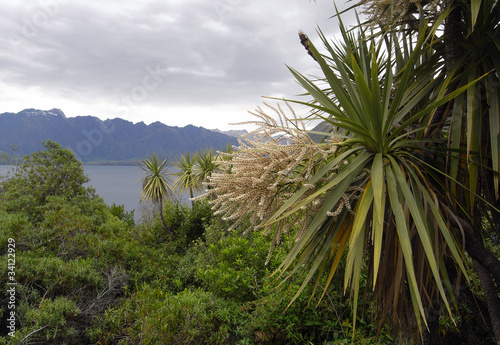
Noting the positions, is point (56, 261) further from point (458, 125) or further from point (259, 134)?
point (458, 125)

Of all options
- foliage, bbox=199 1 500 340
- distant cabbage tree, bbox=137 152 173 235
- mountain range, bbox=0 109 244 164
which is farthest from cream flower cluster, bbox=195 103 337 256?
mountain range, bbox=0 109 244 164

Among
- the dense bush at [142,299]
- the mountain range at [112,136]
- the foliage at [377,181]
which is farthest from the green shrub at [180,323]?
the mountain range at [112,136]

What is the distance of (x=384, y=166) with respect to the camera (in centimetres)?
159

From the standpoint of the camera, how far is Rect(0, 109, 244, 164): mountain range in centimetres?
12638

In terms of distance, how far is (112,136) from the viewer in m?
153

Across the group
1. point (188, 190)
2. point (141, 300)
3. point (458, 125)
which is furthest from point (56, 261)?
point (188, 190)

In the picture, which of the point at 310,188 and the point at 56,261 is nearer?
the point at 310,188

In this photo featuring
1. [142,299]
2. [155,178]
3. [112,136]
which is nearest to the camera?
[142,299]

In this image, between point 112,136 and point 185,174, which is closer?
point 185,174

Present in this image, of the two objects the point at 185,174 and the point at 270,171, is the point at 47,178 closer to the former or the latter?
the point at 185,174

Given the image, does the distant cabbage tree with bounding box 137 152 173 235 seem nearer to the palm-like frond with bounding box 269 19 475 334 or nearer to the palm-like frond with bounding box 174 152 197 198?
the palm-like frond with bounding box 174 152 197 198

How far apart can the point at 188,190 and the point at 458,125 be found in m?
13.0

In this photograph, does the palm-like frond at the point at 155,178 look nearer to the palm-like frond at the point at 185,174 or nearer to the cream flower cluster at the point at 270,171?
the palm-like frond at the point at 185,174

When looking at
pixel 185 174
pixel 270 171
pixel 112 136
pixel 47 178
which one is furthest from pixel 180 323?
pixel 112 136
